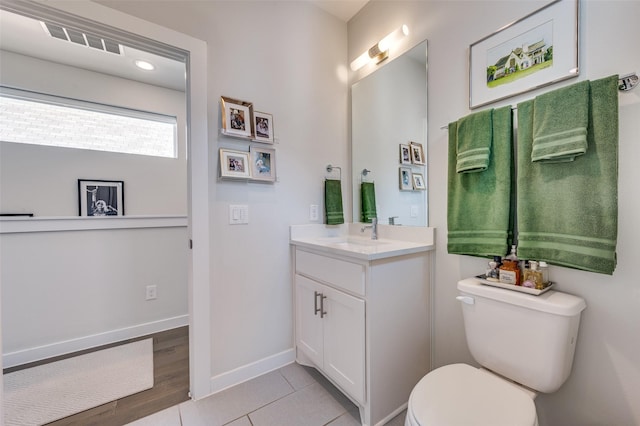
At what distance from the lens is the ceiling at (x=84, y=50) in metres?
1.76

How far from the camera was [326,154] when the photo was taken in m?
2.04

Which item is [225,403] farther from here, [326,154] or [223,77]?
[223,77]

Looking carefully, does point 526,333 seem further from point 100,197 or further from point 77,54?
point 77,54

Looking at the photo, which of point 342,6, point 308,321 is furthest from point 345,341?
point 342,6

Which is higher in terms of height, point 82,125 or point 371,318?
point 82,125

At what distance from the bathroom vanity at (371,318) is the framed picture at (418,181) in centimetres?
27

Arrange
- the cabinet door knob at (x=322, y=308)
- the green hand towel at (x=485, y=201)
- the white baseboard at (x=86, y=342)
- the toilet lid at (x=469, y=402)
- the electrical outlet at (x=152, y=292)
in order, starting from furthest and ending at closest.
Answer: the electrical outlet at (x=152, y=292)
the white baseboard at (x=86, y=342)
the cabinet door knob at (x=322, y=308)
the green hand towel at (x=485, y=201)
the toilet lid at (x=469, y=402)

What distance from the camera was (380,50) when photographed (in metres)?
1.78

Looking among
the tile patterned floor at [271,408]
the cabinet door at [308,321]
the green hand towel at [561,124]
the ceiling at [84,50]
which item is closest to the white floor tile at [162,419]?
the tile patterned floor at [271,408]

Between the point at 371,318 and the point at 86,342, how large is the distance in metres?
2.35

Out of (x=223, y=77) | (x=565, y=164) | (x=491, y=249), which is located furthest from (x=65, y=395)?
(x=565, y=164)

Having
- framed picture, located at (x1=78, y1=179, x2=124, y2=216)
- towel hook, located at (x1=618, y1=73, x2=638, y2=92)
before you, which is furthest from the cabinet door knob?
framed picture, located at (x1=78, y1=179, x2=124, y2=216)

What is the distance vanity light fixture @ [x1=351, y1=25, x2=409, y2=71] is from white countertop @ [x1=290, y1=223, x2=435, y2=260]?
1209 millimetres

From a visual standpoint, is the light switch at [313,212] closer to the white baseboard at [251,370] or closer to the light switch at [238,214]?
the light switch at [238,214]
